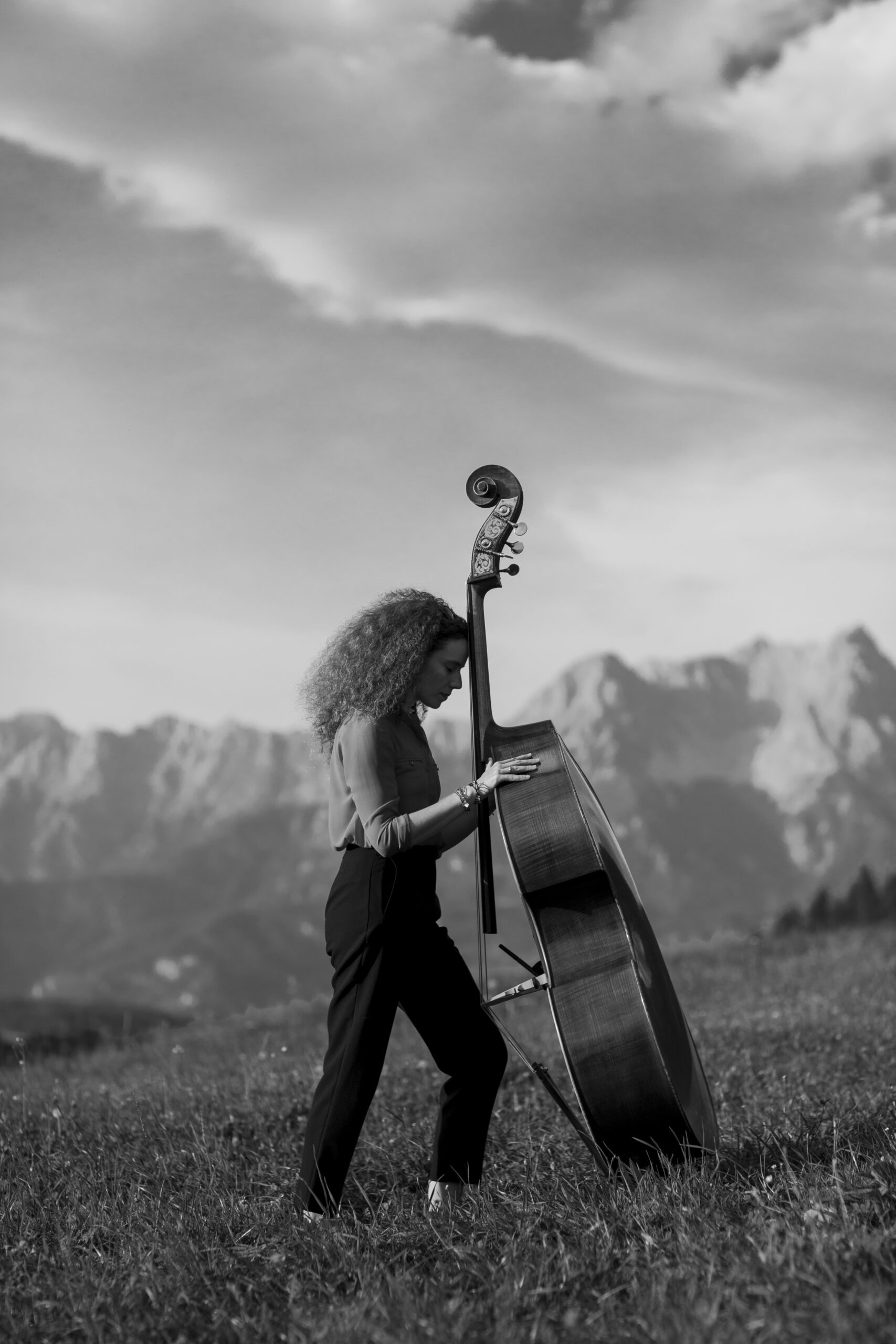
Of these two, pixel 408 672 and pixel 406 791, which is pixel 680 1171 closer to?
pixel 406 791

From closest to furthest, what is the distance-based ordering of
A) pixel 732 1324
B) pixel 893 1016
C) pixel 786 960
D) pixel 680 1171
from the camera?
pixel 732 1324, pixel 680 1171, pixel 893 1016, pixel 786 960

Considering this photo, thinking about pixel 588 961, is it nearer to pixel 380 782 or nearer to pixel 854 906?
pixel 380 782

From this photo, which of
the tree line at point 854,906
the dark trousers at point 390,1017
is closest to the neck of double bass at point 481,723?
the dark trousers at point 390,1017

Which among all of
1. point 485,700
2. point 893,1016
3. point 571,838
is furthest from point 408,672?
point 893,1016

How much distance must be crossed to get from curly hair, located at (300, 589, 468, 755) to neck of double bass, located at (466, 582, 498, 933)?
15cm

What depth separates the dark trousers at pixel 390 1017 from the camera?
541 cm

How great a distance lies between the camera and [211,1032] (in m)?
17.6

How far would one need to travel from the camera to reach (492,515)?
592 centimetres

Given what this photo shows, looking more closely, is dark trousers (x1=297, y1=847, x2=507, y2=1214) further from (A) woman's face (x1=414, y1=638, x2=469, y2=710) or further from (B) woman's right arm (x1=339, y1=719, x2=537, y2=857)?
(A) woman's face (x1=414, y1=638, x2=469, y2=710)

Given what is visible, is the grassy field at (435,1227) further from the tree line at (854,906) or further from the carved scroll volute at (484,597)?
the tree line at (854,906)

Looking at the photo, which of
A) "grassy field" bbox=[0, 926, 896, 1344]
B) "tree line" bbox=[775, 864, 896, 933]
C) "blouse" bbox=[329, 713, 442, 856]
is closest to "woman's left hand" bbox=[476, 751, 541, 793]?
"blouse" bbox=[329, 713, 442, 856]

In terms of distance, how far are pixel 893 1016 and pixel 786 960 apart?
10343 mm

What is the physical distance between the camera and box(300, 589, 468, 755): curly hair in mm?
5582

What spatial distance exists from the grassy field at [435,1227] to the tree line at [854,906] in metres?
45.8
